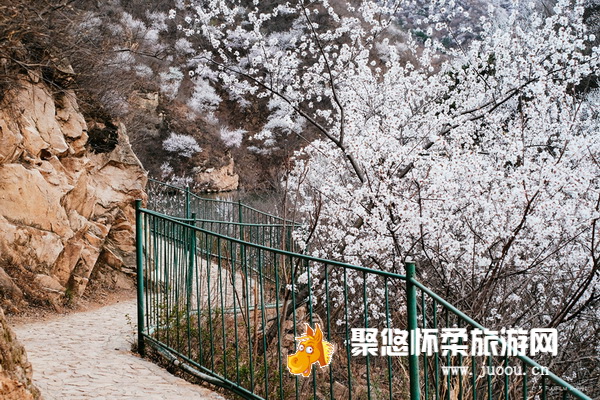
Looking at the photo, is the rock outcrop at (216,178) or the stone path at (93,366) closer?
the stone path at (93,366)

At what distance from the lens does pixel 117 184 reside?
9500 mm

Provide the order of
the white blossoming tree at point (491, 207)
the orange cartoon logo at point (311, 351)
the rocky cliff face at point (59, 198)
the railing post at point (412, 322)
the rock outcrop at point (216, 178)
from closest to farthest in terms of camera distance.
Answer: the railing post at point (412, 322), the orange cartoon logo at point (311, 351), the white blossoming tree at point (491, 207), the rocky cliff face at point (59, 198), the rock outcrop at point (216, 178)

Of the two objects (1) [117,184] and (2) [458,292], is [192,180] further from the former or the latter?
(2) [458,292]

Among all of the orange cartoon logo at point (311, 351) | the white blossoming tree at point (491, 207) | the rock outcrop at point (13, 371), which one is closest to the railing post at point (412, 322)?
the orange cartoon logo at point (311, 351)

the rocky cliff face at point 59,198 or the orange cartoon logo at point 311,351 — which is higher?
the rocky cliff face at point 59,198

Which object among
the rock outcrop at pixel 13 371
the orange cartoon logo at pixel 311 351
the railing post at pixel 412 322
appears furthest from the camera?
the orange cartoon logo at pixel 311 351

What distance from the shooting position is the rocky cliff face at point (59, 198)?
7.00 meters

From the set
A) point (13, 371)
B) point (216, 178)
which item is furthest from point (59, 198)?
point (216, 178)

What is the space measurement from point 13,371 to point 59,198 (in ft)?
16.9

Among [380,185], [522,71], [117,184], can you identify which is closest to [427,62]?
[522,71]

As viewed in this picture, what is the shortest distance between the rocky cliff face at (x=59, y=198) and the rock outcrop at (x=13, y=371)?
420 centimetres

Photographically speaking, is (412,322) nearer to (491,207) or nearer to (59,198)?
(491,207)

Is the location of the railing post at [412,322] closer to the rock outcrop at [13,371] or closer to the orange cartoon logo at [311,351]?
the orange cartoon logo at [311,351]

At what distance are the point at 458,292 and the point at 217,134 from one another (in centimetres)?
2178
